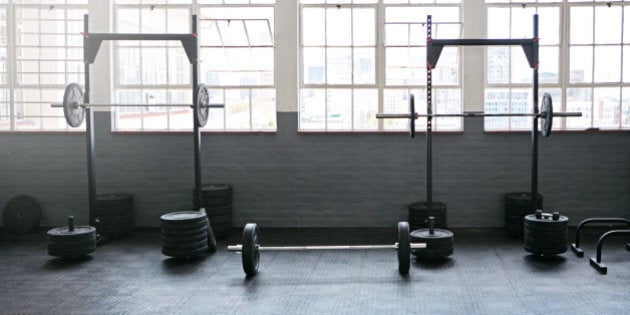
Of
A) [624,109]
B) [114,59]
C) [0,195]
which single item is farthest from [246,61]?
[624,109]

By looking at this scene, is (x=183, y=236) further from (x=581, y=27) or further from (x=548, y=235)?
(x=581, y=27)

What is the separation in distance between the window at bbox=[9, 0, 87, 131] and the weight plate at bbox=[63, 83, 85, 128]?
117cm

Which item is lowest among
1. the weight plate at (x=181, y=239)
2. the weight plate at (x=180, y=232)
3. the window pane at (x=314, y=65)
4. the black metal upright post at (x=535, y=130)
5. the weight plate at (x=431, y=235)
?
the weight plate at (x=181, y=239)

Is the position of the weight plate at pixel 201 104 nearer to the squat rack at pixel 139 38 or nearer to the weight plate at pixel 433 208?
the squat rack at pixel 139 38

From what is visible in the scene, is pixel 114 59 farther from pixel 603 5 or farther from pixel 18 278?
pixel 603 5

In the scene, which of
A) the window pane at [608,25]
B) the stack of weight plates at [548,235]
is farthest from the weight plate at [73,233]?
the window pane at [608,25]

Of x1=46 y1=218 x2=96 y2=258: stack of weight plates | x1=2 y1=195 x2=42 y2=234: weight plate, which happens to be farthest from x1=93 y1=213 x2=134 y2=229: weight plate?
x1=2 y1=195 x2=42 y2=234: weight plate

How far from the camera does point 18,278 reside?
5.09 metres

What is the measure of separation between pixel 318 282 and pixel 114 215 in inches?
103

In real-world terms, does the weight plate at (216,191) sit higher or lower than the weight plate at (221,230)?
higher

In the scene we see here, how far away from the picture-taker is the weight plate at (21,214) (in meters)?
6.90

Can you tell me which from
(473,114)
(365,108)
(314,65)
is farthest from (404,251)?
(314,65)

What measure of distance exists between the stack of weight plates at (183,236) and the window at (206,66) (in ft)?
5.68

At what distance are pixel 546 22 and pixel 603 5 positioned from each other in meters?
0.60
